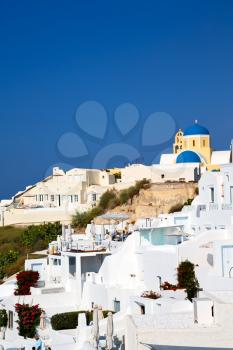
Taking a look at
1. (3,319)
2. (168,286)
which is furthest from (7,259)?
(168,286)

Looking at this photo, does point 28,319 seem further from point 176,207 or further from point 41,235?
point 41,235

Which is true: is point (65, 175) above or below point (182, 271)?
above

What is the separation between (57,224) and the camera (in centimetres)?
4197

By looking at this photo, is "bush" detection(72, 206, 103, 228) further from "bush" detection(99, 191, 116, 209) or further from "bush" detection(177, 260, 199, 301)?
"bush" detection(177, 260, 199, 301)

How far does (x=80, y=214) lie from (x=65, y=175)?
4.88 meters

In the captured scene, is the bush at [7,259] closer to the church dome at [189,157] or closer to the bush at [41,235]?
the bush at [41,235]

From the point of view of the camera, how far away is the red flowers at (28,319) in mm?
18641

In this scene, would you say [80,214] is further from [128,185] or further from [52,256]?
[52,256]

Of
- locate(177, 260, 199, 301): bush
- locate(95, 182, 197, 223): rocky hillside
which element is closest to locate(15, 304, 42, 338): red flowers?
locate(177, 260, 199, 301): bush

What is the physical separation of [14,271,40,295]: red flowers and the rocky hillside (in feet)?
55.6

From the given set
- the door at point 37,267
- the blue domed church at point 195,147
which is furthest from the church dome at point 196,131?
the door at point 37,267

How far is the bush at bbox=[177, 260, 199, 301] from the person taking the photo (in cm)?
1612

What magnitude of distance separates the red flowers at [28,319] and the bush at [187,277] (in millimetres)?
4854

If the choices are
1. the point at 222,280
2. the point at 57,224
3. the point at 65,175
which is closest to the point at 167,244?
the point at 222,280
